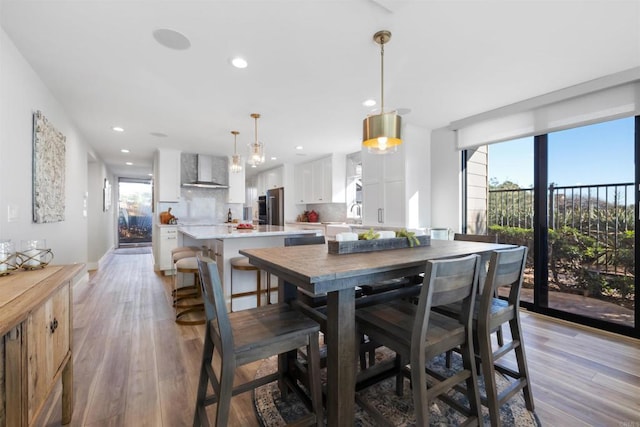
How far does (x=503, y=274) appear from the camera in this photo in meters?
1.52

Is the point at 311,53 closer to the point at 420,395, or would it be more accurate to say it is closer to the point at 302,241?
the point at 302,241

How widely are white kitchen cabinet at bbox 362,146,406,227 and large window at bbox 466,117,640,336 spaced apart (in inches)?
51.5

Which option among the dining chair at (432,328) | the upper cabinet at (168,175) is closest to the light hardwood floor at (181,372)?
the dining chair at (432,328)

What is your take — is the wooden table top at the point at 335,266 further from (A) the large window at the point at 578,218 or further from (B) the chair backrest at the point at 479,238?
(A) the large window at the point at 578,218

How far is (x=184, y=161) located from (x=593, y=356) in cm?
658

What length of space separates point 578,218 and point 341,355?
3.29 metres

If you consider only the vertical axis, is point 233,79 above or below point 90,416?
above

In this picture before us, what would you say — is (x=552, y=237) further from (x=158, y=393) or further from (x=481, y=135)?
(x=158, y=393)

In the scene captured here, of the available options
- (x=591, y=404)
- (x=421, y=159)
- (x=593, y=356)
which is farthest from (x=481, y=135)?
(x=591, y=404)

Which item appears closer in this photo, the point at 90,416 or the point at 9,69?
the point at 90,416

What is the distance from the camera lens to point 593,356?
2.22 meters

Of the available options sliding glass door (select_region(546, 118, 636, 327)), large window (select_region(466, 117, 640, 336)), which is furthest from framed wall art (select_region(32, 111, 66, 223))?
sliding glass door (select_region(546, 118, 636, 327))

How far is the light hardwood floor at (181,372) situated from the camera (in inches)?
62.2

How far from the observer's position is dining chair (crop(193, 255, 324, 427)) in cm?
111
